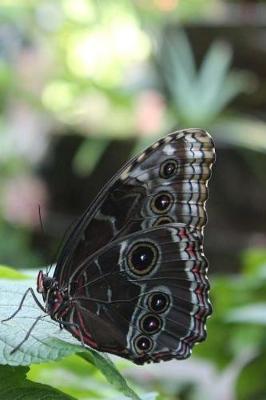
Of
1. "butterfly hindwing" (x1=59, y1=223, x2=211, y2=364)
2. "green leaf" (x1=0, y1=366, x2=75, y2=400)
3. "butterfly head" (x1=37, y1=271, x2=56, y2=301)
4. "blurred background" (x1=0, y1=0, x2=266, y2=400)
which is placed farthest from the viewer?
"blurred background" (x1=0, y1=0, x2=266, y2=400)

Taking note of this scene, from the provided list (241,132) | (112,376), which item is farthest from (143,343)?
(241,132)

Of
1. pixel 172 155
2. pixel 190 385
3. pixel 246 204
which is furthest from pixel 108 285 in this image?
pixel 246 204

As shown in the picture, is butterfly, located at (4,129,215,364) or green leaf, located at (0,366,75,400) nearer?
green leaf, located at (0,366,75,400)

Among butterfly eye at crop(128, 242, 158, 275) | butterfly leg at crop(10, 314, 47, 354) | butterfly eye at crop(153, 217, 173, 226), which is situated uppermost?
butterfly eye at crop(153, 217, 173, 226)

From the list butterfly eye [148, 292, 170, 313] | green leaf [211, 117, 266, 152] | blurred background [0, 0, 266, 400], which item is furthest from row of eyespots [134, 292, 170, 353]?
green leaf [211, 117, 266, 152]

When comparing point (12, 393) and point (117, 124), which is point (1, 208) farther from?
point (12, 393)

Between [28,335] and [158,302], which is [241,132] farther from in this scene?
[28,335]

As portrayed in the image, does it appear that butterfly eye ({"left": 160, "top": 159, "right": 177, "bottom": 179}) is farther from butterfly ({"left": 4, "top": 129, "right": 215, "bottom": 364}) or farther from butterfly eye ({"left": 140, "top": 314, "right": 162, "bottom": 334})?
butterfly eye ({"left": 140, "top": 314, "right": 162, "bottom": 334})
